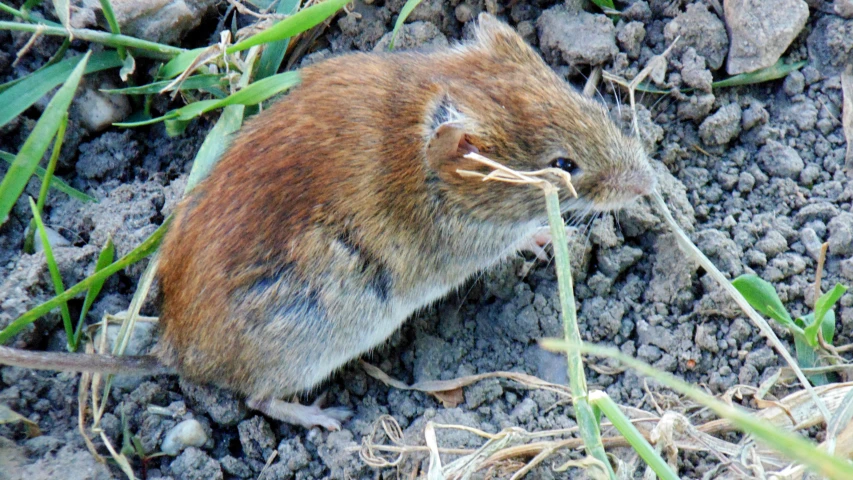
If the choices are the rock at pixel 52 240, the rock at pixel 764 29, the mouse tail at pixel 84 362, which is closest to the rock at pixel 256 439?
the mouse tail at pixel 84 362

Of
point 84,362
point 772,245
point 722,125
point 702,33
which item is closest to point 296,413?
point 84,362

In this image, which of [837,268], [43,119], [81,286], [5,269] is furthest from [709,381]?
[5,269]

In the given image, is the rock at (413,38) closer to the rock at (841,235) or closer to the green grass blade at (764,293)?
the green grass blade at (764,293)

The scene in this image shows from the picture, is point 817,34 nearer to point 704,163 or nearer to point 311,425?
point 704,163

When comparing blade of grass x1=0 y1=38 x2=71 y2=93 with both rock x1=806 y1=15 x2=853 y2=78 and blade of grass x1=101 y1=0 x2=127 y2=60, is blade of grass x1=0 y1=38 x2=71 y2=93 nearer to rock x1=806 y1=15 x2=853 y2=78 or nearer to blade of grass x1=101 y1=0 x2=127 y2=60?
blade of grass x1=101 y1=0 x2=127 y2=60

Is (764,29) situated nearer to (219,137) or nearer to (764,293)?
(764,293)

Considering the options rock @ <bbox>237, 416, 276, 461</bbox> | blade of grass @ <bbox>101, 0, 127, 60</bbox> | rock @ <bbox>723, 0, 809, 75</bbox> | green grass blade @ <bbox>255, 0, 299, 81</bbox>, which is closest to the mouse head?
rock @ <bbox>723, 0, 809, 75</bbox>

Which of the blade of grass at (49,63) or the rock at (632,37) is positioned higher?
the blade of grass at (49,63)
